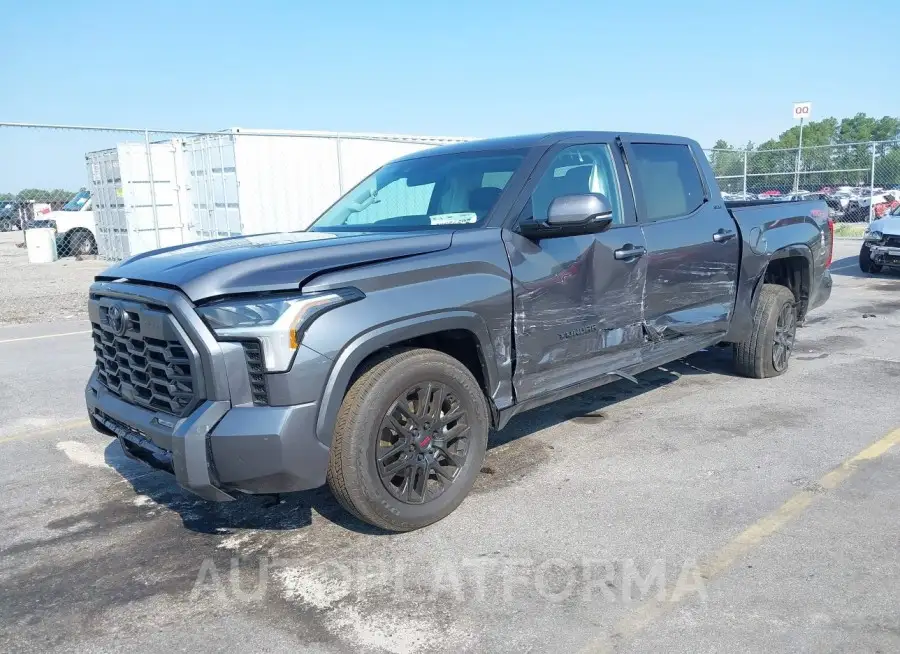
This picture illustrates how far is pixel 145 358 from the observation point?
3.36m

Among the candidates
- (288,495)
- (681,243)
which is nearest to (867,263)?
(681,243)

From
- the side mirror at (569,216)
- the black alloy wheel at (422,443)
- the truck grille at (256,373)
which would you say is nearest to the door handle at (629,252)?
the side mirror at (569,216)

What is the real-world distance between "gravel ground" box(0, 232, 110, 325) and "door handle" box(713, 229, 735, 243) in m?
9.18

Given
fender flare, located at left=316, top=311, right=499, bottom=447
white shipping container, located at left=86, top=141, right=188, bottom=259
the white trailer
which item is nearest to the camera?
fender flare, located at left=316, top=311, right=499, bottom=447

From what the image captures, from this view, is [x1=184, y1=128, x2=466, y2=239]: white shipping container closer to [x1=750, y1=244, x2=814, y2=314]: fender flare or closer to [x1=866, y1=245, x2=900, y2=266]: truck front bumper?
[x1=866, y1=245, x2=900, y2=266]: truck front bumper

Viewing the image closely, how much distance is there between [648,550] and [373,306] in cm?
162

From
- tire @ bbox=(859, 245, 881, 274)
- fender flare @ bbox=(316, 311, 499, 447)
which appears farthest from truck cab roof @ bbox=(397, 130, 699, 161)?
tire @ bbox=(859, 245, 881, 274)

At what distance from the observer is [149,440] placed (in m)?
3.37

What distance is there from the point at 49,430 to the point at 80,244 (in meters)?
18.3

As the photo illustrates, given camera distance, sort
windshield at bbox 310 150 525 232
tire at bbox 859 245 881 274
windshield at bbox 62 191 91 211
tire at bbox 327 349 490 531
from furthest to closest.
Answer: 1. windshield at bbox 62 191 91 211
2. tire at bbox 859 245 881 274
3. windshield at bbox 310 150 525 232
4. tire at bbox 327 349 490 531

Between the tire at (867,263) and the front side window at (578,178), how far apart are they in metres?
10.8

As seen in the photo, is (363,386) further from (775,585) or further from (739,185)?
(739,185)

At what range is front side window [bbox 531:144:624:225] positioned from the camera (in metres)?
4.20

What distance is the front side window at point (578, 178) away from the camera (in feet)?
13.8
